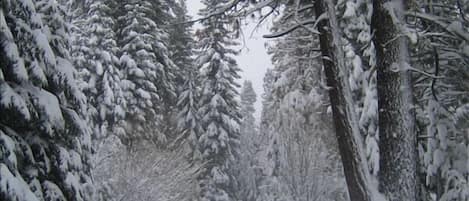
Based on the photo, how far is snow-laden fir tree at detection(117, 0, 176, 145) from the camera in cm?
2014

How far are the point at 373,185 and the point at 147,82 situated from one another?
56.8 ft

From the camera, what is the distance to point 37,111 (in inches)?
224

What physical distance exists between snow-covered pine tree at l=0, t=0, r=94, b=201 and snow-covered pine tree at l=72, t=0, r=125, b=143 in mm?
12107

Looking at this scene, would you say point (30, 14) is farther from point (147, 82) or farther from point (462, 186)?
point (147, 82)

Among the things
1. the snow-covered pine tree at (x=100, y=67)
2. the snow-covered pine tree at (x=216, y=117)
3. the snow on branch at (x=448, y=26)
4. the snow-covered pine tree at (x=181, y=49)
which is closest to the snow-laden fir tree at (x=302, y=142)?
the snow-covered pine tree at (x=216, y=117)

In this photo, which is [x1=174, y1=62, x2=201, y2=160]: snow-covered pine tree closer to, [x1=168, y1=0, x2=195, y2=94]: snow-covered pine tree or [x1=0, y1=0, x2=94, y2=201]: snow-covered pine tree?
[x1=168, y1=0, x2=195, y2=94]: snow-covered pine tree

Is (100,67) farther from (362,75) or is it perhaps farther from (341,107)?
(341,107)

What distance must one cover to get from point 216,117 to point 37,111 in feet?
58.7

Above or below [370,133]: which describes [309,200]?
below

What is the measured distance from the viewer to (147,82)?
20469mm

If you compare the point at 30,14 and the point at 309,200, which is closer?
the point at 30,14

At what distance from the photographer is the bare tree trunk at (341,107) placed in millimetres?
3961

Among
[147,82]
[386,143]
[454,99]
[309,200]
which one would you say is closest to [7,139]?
[386,143]

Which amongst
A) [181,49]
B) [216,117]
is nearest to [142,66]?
[216,117]
